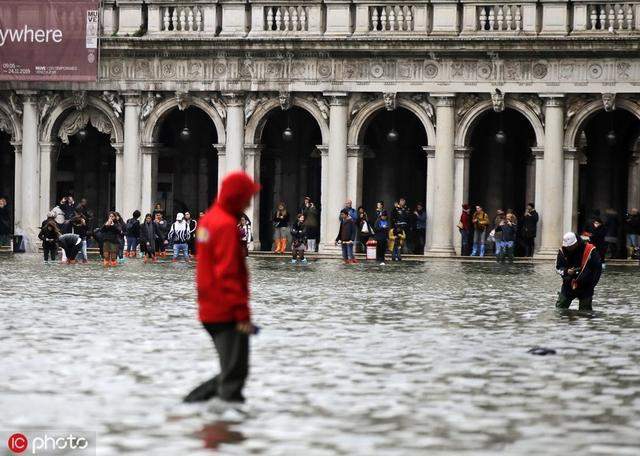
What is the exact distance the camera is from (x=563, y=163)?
45.8 m

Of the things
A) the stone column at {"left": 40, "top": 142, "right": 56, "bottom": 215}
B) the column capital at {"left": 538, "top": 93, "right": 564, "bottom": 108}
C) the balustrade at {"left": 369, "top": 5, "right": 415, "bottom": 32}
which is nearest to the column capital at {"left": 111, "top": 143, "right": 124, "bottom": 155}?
the stone column at {"left": 40, "top": 142, "right": 56, "bottom": 215}

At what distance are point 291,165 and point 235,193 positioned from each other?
3970 centimetres

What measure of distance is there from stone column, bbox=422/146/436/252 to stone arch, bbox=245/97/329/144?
2.93 m

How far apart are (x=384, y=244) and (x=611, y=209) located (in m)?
8.41

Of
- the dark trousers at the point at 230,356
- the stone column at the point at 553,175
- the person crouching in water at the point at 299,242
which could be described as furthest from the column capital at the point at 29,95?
the dark trousers at the point at 230,356

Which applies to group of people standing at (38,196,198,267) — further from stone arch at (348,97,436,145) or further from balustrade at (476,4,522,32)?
balustrade at (476,4,522,32)

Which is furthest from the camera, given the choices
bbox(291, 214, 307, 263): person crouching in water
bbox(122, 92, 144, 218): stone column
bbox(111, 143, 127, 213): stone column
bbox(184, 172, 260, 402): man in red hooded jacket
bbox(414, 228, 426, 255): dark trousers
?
bbox(111, 143, 127, 213): stone column

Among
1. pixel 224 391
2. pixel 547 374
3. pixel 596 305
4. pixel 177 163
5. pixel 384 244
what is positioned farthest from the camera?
pixel 177 163

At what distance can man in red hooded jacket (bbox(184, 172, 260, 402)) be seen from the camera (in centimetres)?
1153

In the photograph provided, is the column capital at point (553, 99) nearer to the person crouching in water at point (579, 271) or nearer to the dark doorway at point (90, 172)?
the dark doorway at point (90, 172)

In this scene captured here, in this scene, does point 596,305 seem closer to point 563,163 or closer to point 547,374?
point 547,374

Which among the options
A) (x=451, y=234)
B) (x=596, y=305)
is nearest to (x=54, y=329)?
Answer: (x=596, y=305)

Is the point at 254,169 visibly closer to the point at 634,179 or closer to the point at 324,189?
the point at 324,189

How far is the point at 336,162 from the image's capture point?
4728cm
